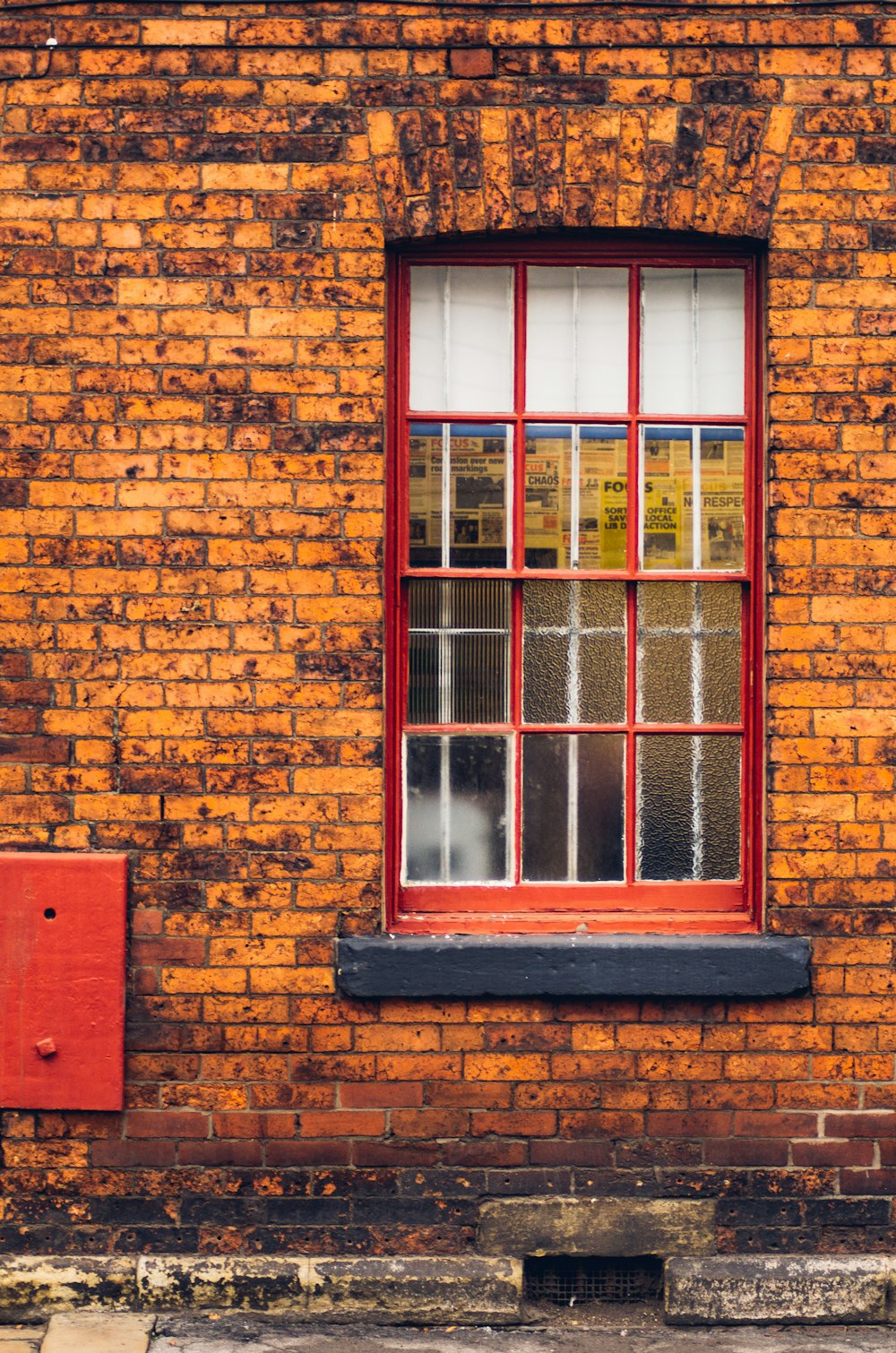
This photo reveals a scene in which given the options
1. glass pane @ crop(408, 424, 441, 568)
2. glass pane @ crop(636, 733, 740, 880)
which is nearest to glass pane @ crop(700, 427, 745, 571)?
Answer: glass pane @ crop(636, 733, 740, 880)

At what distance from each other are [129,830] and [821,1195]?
248 cm

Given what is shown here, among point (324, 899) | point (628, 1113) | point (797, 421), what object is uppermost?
point (797, 421)

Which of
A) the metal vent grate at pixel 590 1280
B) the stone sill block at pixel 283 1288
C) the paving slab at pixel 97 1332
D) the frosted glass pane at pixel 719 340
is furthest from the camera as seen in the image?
the frosted glass pane at pixel 719 340

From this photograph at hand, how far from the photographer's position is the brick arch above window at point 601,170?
4.05 metres

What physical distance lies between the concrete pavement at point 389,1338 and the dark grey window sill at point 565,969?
101 cm

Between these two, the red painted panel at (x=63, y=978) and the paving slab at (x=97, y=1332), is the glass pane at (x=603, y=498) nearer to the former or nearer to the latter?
the red painted panel at (x=63, y=978)

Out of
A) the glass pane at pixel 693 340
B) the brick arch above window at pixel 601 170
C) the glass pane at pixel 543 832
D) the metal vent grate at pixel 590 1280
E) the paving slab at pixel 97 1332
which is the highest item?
the brick arch above window at pixel 601 170

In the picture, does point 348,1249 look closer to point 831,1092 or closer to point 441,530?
point 831,1092

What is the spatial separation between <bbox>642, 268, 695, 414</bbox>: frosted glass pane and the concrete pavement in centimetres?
291

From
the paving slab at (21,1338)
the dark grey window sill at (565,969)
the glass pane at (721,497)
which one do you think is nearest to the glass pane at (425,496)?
the glass pane at (721,497)

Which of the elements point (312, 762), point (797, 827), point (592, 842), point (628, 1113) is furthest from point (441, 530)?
point (628, 1113)

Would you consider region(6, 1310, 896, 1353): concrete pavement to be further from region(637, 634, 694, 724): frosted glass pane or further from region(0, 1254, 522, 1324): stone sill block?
region(637, 634, 694, 724): frosted glass pane

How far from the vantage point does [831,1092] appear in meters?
4.11

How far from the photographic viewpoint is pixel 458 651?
14.0 ft
